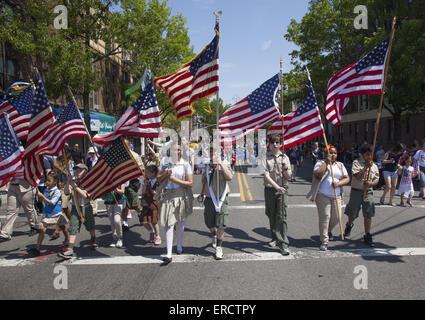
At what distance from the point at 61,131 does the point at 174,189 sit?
86.5 inches

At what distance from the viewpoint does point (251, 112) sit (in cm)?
616

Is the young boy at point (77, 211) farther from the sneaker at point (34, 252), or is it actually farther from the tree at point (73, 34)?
the tree at point (73, 34)

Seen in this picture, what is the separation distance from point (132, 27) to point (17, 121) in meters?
14.3

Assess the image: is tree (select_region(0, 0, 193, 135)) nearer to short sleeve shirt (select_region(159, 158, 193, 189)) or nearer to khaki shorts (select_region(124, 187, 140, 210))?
khaki shorts (select_region(124, 187, 140, 210))

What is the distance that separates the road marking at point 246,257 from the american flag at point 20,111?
2658 mm

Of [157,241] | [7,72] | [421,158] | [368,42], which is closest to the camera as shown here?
[157,241]

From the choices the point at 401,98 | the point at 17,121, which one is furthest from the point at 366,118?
the point at 17,121

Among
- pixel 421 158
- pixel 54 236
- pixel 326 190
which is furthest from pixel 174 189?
pixel 421 158

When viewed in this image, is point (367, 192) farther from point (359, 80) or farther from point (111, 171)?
point (111, 171)

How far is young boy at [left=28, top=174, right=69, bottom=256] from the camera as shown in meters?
5.83

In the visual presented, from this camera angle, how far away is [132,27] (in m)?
19.4

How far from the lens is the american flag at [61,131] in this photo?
5570 millimetres

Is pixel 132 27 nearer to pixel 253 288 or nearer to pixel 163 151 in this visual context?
pixel 163 151

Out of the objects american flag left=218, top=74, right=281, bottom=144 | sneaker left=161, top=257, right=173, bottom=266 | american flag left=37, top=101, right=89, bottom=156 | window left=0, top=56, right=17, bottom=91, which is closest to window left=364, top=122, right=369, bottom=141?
window left=0, top=56, right=17, bottom=91
